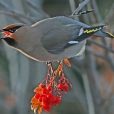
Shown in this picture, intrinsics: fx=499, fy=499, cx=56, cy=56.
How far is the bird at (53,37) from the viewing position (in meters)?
3.16

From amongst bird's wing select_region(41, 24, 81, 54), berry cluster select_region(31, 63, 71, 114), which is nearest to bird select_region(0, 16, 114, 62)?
bird's wing select_region(41, 24, 81, 54)

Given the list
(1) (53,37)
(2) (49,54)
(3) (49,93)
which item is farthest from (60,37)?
(3) (49,93)

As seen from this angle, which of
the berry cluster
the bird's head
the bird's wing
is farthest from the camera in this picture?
the bird's wing

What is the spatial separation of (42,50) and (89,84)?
136 cm

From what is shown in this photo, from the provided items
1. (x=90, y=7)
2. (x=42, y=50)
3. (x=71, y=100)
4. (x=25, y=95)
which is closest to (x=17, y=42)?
(x=42, y=50)

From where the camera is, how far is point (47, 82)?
3.23 m

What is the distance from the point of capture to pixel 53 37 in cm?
337

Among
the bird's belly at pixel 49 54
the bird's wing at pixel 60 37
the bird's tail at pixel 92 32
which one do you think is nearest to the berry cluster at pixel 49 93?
the bird's belly at pixel 49 54

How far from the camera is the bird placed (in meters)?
3.16

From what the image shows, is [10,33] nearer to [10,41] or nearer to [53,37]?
[10,41]

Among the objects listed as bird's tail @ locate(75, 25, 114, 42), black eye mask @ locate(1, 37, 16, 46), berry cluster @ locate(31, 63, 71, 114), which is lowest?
berry cluster @ locate(31, 63, 71, 114)

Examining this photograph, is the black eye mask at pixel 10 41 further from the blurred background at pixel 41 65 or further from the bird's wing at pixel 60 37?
the blurred background at pixel 41 65

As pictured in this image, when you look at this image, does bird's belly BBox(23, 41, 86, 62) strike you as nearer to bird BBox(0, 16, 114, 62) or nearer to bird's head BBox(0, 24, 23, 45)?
bird BBox(0, 16, 114, 62)

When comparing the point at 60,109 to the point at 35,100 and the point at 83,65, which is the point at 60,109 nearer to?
the point at 83,65
